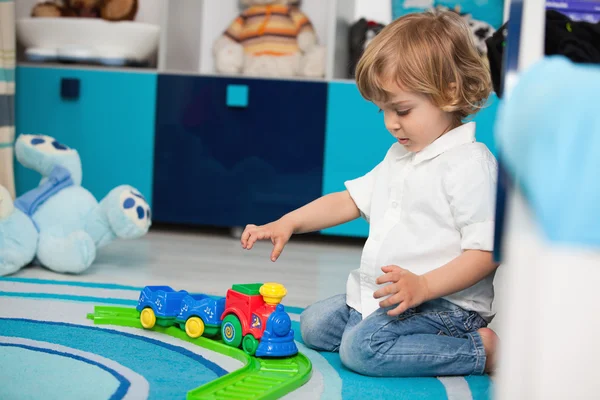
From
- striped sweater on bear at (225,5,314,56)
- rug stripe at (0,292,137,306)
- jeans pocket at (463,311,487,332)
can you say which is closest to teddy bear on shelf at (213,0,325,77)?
striped sweater on bear at (225,5,314,56)

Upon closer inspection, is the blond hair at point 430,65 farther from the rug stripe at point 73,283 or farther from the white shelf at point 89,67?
the white shelf at point 89,67

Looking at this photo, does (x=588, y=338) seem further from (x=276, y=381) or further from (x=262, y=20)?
(x=262, y=20)

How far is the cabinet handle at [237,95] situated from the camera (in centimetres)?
216

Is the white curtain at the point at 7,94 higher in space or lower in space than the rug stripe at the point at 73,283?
higher

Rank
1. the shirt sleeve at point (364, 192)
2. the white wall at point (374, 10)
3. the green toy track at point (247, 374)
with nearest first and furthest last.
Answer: the green toy track at point (247, 374) < the shirt sleeve at point (364, 192) < the white wall at point (374, 10)

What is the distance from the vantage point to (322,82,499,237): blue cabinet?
2.11 meters

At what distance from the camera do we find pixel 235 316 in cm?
103

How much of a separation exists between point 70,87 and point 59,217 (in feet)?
2.64

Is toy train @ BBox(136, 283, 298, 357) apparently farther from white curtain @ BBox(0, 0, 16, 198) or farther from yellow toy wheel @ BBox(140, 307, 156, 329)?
white curtain @ BBox(0, 0, 16, 198)

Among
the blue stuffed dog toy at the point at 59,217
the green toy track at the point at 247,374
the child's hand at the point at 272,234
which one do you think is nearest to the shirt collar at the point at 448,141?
the child's hand at the point at 272,234

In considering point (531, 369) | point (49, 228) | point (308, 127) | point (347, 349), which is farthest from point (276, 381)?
point (308, 127)

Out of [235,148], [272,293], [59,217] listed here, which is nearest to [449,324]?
[272,293]

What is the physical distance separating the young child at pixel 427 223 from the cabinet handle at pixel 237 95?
111 centimetres

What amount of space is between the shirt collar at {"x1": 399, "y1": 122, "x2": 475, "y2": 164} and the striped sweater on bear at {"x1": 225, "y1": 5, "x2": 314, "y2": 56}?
4.32 ft
